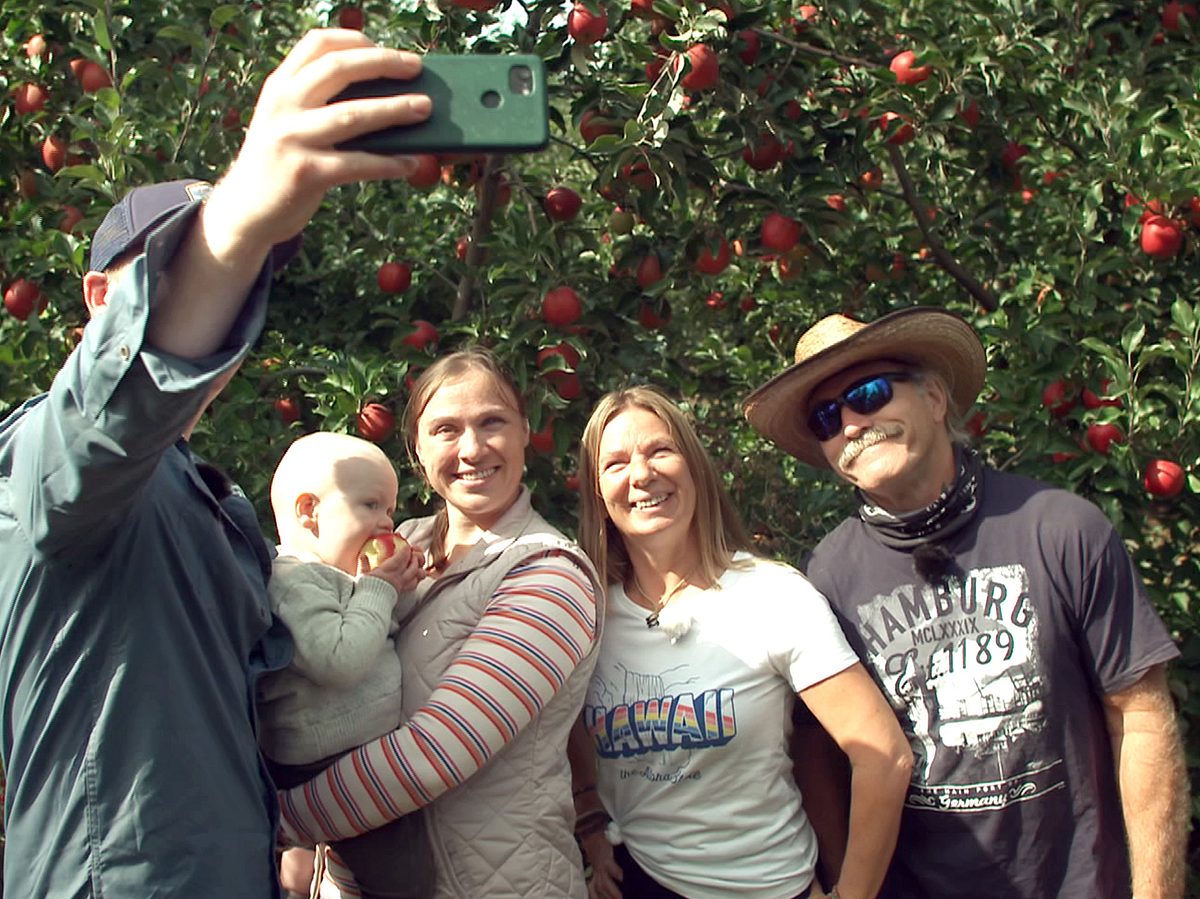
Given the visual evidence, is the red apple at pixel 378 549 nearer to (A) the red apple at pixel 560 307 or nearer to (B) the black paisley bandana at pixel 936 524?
(B) the black paisley bandana at pixel 936 524

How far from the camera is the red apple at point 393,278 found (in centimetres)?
338

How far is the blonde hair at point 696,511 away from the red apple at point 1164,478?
3.75 ft

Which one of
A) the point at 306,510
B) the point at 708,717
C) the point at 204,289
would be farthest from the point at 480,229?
the point at 204,289

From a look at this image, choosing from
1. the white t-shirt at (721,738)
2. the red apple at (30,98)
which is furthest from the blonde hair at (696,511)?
the red apple at (30,98)

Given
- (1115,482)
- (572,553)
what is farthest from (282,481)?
(1115,482)

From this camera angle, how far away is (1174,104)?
329cm

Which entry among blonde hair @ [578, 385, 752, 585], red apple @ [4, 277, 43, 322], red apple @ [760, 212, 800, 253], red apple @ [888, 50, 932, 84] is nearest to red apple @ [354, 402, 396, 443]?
blonde hair @ [578, 385, 752, 585]

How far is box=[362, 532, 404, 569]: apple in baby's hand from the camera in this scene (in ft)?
6.22

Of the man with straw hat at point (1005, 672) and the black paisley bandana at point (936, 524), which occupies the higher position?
the black paisley bandana at point (936, 524)

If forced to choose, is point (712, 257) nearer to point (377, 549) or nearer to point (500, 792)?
point (377, 549)

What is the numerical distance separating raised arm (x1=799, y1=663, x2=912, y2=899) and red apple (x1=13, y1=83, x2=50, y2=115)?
8.34ft

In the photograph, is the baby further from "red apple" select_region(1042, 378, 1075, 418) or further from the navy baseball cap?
"red apple" select_region(1042, 378, 1075, 418)

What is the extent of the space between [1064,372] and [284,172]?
8.27 feet

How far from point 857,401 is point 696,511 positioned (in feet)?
1.12
